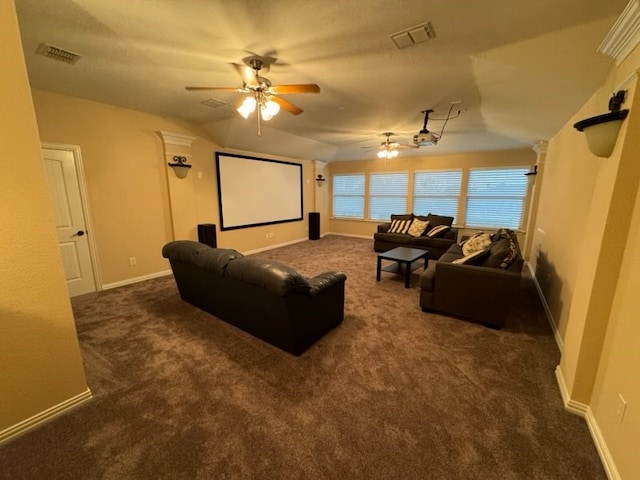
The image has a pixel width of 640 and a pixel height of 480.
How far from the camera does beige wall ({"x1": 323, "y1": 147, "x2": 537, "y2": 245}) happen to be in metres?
5.80

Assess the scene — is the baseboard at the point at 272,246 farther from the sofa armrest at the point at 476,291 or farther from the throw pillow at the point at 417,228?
the sofa armrest at the point at 476,291

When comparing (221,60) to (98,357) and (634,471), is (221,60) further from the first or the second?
(634,471)

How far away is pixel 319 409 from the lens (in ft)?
5.77

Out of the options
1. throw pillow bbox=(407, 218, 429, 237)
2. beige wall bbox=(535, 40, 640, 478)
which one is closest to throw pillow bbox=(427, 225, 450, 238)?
throw pillow bbox=(407, 218, 429, 237)

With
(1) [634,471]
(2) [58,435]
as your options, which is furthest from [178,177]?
(1) [634,471]

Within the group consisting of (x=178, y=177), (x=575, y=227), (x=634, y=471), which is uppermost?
(x=178, y=177)

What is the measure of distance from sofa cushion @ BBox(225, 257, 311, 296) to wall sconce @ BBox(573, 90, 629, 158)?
2020mm

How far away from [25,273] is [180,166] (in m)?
3.31

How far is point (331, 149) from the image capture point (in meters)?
6.89

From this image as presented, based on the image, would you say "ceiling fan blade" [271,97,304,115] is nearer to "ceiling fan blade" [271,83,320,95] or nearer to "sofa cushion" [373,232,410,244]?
"ceiling fan blade" [271,83,320,95]

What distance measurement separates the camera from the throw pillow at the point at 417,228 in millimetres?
5829

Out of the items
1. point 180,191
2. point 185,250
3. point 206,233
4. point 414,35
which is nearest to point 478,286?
point 414,35

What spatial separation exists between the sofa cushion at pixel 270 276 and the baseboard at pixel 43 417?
1.30 metres

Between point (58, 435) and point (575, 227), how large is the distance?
439 centimetres
